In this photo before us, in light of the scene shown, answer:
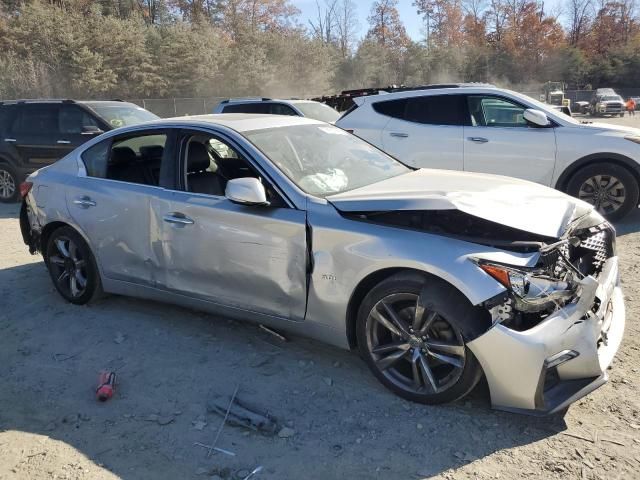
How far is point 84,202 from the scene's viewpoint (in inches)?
181

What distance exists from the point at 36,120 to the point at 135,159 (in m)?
6.43

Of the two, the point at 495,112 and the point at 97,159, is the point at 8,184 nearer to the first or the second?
the point at 97,159

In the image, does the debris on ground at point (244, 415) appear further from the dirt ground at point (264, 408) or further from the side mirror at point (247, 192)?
the side mirror at point (247, 192)

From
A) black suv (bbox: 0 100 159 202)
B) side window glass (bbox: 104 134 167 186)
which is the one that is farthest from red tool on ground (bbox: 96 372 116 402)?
black suv (bbox: 0 100 159 202)

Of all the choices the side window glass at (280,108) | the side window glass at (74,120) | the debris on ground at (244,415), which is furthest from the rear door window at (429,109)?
the debris on ground at (244,415)

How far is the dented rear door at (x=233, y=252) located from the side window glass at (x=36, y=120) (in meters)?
6.95

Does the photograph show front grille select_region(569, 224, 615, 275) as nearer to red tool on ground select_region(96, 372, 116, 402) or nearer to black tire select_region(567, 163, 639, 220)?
red tool on ground select_region(96, 372, 116, 402)

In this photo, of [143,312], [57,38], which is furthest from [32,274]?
[57,38]

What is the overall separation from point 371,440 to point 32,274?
179 inches

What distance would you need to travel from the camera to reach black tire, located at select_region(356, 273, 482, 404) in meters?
2.90

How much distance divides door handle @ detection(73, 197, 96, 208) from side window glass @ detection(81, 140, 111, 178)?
0.22m

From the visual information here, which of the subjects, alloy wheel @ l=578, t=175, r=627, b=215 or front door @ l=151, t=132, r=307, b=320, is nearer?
front door @ l=151, t=132, r=307, b=320

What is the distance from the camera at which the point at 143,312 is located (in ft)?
15.6

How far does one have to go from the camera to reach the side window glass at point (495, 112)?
7172mm
